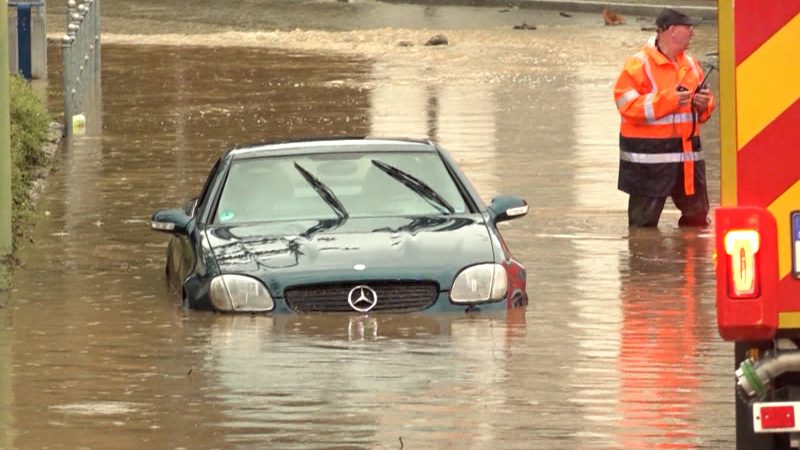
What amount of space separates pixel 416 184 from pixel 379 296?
127 centimetres

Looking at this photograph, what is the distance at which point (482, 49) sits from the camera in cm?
3272

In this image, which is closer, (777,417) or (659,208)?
(777,417)

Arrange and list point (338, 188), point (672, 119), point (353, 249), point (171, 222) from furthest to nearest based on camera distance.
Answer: point (672, 119) → point (338, 188) → point (171, 222) → point (353, 249)

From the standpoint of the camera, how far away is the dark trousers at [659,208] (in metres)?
16.6

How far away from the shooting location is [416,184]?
44.5 feet

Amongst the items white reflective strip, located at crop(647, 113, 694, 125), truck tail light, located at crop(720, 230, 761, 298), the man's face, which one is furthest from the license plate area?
white reflective strip, located at crop(647, 113, 694, 125)

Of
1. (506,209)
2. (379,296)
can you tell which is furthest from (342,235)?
(506,209)

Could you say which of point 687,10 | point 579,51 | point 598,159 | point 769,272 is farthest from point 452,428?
point 687,10

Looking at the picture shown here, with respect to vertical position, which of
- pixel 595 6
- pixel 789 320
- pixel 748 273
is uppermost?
pixel 595 6

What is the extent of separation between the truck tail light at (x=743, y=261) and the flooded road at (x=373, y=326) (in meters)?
2.33

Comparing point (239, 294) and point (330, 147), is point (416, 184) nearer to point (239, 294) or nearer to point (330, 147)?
point (330, 147)

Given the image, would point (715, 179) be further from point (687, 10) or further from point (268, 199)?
point (687, 10)

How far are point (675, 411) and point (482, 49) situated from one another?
75.7 feet

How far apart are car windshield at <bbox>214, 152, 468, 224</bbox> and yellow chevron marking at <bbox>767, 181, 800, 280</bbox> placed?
642cm
